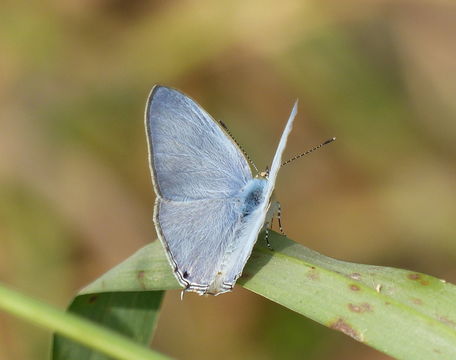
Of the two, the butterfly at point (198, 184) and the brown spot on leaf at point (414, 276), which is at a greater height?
the butterfly at point (198, 184)

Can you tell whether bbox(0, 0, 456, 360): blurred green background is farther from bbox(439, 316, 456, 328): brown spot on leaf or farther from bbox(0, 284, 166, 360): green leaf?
bbox(0, 284, 166, 360): green leaf

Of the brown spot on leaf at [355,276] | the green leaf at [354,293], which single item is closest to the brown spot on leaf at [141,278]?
the green leaf at [354,293]

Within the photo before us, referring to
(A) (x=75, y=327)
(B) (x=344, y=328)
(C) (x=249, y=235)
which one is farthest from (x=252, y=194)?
(A) (x=75, y=327)

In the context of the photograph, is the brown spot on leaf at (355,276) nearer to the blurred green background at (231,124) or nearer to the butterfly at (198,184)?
the butterfly at (198,184)

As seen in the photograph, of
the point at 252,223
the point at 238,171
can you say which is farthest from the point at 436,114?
the point at 252,223

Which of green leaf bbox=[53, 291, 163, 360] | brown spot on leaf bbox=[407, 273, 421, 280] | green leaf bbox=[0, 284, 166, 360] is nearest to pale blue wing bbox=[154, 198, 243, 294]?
green leaf bbox=[53, 291, 163, 360]

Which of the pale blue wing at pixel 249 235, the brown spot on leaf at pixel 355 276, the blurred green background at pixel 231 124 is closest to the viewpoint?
the brown spot on leaf at pixel 355 276

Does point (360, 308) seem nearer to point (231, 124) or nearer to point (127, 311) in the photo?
point (127, 311)

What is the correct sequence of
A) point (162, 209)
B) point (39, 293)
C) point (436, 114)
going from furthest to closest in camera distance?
point (436, 114) < point (39, 293) < point (162, 209)

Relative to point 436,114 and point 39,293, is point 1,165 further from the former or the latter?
point 436,114
